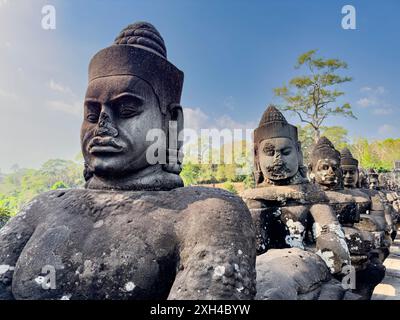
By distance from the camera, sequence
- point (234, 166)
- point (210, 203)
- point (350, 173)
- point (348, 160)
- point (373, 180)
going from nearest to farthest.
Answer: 1. point (210, 203)
2. point (350, 173)
3. point (348, 160)
4. point (373, 180)
5. point (234, 166)

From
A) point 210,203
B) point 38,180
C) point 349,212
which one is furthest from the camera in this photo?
point 38,180

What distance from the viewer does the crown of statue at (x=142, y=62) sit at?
2.09 m

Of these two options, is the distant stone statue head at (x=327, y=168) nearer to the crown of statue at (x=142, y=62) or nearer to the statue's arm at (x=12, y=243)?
the crown of statue at (x=142, y=62)

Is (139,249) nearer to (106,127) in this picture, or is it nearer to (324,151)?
(106,127)

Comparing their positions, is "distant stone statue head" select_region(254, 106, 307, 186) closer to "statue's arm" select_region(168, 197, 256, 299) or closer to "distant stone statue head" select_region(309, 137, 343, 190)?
"distant stone statue head" select_region(309, 137, 343, 190)

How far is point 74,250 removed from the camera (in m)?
1.77

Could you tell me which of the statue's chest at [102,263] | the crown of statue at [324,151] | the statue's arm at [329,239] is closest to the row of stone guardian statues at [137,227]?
the statue's chest at [102,263]

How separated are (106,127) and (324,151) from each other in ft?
15.2

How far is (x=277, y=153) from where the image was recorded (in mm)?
4043

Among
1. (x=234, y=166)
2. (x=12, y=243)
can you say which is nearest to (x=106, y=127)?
(x=12, y=243)

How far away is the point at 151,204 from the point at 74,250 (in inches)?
19.9

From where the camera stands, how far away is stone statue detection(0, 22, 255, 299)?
1608 millimetres

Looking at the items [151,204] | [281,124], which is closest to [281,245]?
[281,124]

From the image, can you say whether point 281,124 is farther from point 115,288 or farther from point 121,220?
point 115,288
